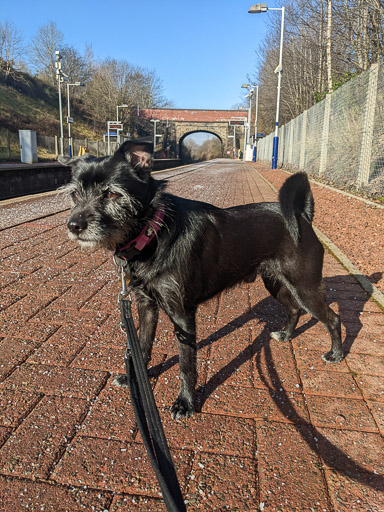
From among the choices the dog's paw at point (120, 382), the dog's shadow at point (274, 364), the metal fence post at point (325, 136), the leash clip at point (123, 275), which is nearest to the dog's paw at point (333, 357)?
the dog's shadow at point (274, 364)

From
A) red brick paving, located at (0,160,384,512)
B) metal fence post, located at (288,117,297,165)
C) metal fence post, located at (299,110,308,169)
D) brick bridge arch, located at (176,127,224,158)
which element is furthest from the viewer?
brick bridge arch, located at (176,127,224,158)

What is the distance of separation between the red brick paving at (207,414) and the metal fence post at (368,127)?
689 centimetres

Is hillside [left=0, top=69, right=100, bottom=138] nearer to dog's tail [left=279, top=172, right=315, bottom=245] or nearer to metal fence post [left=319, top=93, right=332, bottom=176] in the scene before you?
metal fence post [left=319, top=93, right=332, bottom=176]

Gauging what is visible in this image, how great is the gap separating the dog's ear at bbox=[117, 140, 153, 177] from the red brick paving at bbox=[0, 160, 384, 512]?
1.54 metres

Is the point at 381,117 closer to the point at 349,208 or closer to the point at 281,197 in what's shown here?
the point at 349,208

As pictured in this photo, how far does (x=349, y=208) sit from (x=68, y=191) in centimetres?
745

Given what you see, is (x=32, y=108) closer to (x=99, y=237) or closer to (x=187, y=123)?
(x=187, y=123)

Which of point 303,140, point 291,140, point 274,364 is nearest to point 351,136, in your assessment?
point 303,140

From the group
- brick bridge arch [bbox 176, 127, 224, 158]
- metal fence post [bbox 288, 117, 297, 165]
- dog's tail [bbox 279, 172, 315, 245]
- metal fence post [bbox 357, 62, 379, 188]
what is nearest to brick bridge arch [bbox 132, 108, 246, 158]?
brick bridge arch [bbox 176, 127, 224, 158]

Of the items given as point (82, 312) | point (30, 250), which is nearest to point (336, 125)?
point (30, 250)

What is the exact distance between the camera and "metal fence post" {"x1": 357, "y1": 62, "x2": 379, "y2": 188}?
9.48 m

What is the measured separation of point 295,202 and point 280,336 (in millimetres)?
1210

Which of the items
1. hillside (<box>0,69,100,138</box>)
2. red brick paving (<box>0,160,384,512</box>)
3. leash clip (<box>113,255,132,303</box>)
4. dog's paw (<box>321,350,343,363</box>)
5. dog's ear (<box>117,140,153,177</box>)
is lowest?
red brick paving (<box>0,160,384,512</box>)

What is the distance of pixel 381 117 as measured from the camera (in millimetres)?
9453
